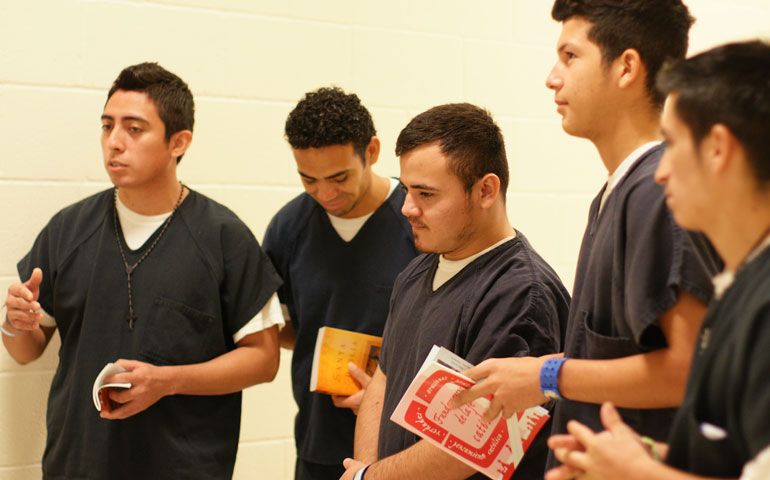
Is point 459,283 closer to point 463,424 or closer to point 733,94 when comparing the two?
point 463,424

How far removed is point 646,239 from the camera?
3.85ft

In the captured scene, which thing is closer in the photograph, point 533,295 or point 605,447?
point 605,447

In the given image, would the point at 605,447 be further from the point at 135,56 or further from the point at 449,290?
the point at 135,56

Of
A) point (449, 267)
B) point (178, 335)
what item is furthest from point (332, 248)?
point (449, 267)

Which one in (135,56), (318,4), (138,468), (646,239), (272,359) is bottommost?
(138,468)

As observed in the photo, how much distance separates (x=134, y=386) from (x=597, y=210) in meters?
1.25

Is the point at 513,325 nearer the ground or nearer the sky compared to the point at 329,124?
nearer the ground

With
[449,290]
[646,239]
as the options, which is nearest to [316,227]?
[449,290]

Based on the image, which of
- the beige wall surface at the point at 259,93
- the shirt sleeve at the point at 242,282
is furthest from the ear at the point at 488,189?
the beige wall surface at the point at 259,93

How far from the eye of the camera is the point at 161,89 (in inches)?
87.0

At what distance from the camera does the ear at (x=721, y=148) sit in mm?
901

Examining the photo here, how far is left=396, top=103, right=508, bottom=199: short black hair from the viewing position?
1.72 m

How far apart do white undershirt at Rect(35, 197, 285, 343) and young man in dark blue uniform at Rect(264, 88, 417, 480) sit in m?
0.10

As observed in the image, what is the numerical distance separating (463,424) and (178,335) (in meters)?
0.95
